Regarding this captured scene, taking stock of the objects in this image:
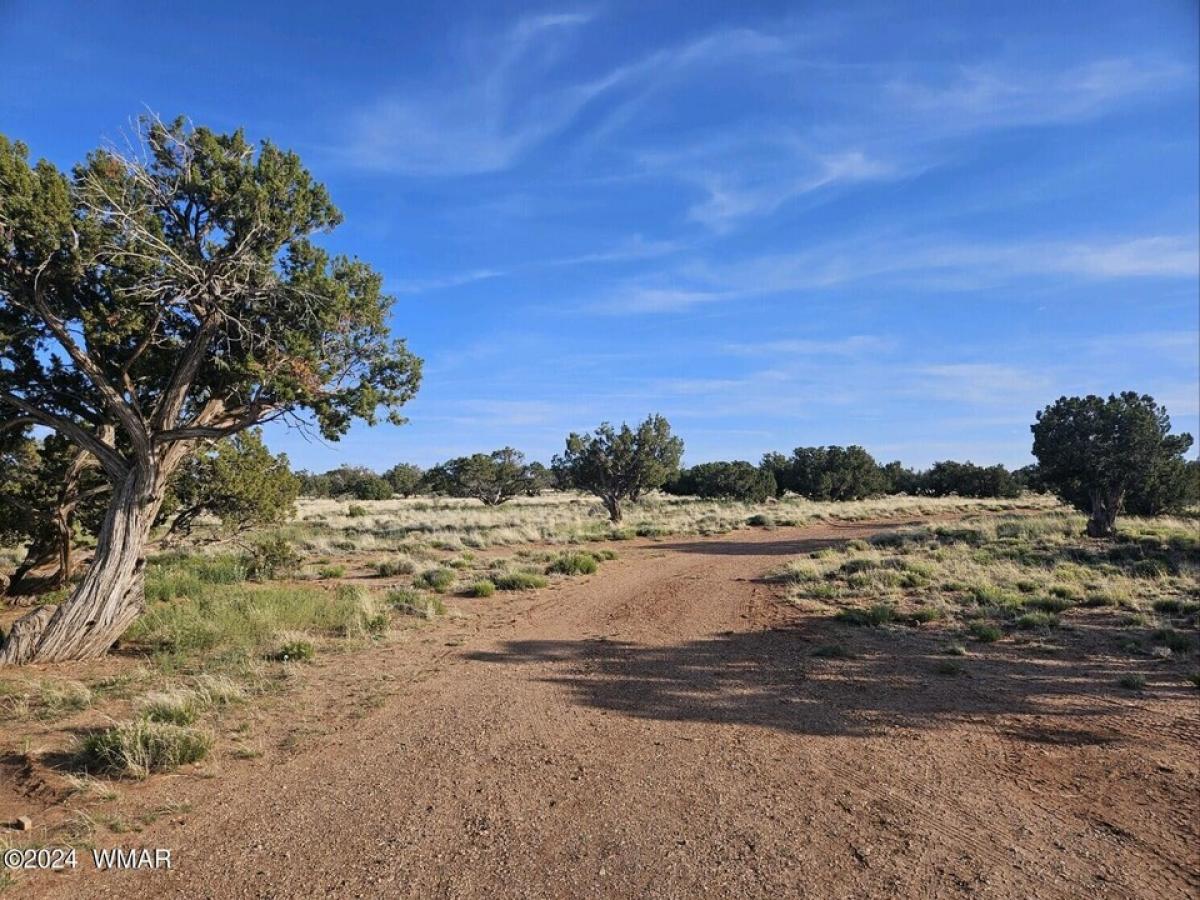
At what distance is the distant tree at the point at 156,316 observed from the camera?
887 centimetres

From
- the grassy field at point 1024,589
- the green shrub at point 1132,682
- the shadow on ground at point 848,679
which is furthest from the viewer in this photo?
the grassy field at point 1024,589

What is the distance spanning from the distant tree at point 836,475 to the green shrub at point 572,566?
48.2 metres

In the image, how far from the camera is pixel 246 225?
32.5ft

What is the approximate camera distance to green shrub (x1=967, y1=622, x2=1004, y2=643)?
11227 millimetres

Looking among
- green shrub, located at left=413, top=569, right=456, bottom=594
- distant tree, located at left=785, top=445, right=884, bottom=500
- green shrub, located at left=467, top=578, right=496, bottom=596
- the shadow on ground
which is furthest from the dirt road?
distant tree, located at left=785, top=445, right=884, bottom=500

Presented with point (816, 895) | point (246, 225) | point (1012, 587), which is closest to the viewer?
point (816, 895)

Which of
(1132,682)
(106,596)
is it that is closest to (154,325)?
(106,596)

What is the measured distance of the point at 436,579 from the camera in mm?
16500

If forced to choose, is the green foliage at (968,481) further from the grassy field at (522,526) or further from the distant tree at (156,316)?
the distant tree at (156,316)

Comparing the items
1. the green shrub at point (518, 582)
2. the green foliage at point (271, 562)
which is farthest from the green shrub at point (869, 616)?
the green foliage at point (271, 562)

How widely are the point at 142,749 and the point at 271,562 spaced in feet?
40.3

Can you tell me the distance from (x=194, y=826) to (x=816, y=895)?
181 inches

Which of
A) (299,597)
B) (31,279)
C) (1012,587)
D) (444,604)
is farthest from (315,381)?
(1012,587)

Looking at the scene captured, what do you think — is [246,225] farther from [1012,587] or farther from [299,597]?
[1012,587]
